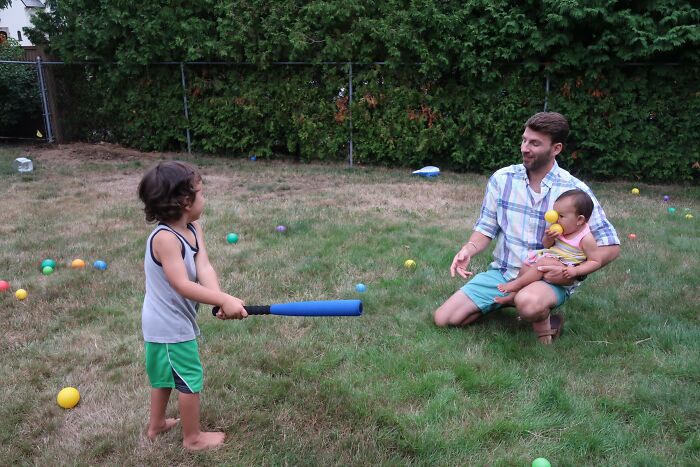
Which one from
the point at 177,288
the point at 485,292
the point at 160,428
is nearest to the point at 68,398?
the point at 160,428

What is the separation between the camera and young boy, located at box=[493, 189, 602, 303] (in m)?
3.09

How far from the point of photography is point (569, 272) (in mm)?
3133

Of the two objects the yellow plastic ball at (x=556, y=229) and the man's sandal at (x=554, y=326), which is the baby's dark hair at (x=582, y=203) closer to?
the yellow plastic ball at (x=556, y=229)

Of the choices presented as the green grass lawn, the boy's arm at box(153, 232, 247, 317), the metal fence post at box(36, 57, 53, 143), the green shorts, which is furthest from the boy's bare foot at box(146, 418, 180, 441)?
the metal fence post at box(36, 57, 53, 143)

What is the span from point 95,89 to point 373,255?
27.6 feet

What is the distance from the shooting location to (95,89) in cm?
1089

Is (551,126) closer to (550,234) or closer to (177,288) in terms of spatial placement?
(550,234)

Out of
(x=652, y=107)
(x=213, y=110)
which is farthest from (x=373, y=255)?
(x=213, y=110)

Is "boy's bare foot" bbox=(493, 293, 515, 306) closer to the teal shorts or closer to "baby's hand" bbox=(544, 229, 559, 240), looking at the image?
the teal shorts

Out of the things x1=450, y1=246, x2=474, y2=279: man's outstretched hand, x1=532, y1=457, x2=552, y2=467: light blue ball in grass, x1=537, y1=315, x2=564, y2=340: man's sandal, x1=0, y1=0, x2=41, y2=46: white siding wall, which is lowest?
x1=532, y1=457, x2=552, y2=467: light blue ball in grass

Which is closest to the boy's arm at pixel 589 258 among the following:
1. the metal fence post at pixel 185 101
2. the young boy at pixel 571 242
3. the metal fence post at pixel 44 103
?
the young boy at pixel 571 242

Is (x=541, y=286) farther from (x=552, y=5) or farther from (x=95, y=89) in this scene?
(x=95, y=89)

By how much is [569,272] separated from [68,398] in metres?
2.63

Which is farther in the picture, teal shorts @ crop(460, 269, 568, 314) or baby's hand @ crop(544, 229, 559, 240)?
teal shorts @ crop(460, 269, 568, 314)
